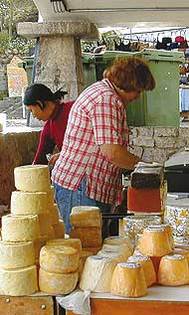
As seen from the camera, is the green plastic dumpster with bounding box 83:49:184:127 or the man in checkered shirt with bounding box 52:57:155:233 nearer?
the man in checkered shirt with bounding box 52:57:155:233

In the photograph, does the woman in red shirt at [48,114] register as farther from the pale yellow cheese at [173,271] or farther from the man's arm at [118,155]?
the pale yellow cheese at [173,271]

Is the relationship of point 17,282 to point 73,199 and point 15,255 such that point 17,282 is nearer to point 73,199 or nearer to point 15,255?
point 15,255

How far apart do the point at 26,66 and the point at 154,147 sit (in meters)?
1.77

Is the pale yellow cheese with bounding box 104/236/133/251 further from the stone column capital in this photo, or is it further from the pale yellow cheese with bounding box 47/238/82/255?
the stone column capital

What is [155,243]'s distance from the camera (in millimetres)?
2205

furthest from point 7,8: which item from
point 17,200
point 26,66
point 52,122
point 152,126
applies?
point 17,200

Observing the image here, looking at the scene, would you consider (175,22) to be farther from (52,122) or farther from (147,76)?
(147,76)

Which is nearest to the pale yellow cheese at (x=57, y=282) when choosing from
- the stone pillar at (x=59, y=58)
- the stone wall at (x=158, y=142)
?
the stone pillar at (x=59, y=58)

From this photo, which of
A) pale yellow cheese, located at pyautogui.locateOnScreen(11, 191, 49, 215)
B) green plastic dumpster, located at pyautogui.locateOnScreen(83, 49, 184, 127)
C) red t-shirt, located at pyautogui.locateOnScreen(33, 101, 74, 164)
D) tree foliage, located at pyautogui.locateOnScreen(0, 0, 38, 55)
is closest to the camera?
pale yellow cheese, located at pyautogui.locateOnScreen(11, 191, 49, 215)

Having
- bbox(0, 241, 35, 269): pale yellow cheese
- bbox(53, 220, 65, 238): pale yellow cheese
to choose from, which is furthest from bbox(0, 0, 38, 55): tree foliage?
bbox(0, 241, 35, 269): pale yellow cheese

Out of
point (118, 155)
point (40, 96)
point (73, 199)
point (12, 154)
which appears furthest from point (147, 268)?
point (12, 154)

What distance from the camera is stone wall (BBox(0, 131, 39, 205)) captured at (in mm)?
6059

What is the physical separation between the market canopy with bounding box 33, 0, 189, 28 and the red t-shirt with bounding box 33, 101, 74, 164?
187cm

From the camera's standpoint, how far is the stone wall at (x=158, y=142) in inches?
269
